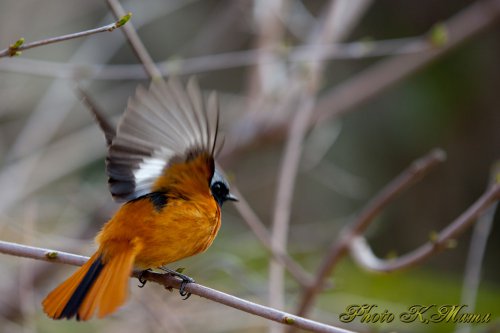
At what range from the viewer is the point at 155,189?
7.69 feet

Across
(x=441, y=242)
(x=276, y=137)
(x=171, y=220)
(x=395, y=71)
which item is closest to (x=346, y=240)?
(x=441, y=242)

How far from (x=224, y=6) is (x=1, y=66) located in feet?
10.4

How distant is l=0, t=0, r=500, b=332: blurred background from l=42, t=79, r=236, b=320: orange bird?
3.05ft

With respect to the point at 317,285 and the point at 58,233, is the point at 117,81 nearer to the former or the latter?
the point at 58,233

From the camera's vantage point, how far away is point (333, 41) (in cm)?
462

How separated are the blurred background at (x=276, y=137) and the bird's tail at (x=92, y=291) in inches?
48.5

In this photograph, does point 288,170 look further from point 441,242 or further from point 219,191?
point 441,242

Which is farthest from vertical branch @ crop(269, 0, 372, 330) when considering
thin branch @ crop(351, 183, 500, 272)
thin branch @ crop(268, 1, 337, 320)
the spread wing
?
the spread wing

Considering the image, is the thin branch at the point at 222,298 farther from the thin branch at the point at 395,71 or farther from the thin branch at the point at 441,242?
the thin branch at the point at 395,71

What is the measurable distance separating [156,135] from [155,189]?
9.6 inches

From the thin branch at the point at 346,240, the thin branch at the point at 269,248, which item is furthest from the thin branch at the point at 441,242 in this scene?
the thin branch at the point at 269,248

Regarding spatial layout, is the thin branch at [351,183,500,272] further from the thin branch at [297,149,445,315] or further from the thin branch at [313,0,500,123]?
the thin branch at [313,0,500,123]

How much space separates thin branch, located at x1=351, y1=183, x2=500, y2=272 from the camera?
7.60ft

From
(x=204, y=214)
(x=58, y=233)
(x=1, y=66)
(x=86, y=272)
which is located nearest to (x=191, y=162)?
(x=204, y=214)
